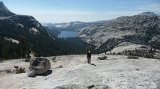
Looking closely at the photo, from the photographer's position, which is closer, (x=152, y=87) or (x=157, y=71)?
(x=152, y=87)

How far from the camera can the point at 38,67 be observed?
50.3 m

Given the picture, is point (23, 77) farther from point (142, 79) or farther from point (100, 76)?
point (142, 79)

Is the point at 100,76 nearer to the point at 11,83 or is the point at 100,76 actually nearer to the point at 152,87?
the point at 152,87

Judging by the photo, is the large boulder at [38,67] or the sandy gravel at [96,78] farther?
the large boulder at [38,67]

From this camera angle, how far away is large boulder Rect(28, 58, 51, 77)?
5004 centimetres

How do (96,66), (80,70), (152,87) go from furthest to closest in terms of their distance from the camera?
(96,66), (80,70), (152,87)

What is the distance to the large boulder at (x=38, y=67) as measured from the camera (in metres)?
50.0

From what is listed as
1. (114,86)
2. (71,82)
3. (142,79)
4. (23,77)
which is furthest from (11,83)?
(142,79)

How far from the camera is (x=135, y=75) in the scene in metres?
43.1

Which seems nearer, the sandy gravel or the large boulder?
the sandy gravel

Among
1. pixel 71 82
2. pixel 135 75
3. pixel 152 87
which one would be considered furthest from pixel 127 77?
pixel 71 82

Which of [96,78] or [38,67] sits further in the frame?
[38,67]

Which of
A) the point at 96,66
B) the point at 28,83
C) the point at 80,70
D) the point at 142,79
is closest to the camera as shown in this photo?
the point at 142,79

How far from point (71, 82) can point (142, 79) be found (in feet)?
34.8
